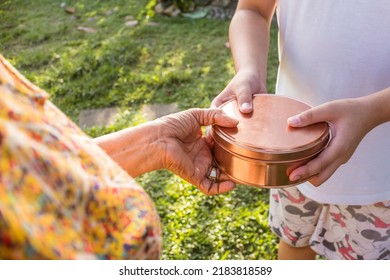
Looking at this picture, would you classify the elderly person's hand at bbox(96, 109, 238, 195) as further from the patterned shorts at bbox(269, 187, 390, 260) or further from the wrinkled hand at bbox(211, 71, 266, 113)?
the patterned shorts at bbox(269, 187, 390, 260)

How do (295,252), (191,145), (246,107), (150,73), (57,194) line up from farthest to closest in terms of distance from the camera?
(150,73) → (295,252) → (191,145) → (246,107) → (57,194)

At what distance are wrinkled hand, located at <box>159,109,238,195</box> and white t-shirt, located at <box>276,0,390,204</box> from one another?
34 centimetres

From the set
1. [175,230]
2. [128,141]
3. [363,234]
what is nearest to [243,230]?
[175,230]

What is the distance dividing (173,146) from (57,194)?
2.49ft

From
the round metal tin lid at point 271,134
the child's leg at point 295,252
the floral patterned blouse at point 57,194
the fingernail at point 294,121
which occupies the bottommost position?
the child's leg at point 295,252

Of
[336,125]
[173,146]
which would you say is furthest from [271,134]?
[173,146]

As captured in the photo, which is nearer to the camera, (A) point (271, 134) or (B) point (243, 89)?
(A) point (271, 134)

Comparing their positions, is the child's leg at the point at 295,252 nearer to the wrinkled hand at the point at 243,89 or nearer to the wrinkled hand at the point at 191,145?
the wrinkled hand at the point at 191,145

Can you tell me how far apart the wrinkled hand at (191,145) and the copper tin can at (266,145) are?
45mm

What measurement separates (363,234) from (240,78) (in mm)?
672

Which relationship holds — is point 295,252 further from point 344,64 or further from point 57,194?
point 57,194

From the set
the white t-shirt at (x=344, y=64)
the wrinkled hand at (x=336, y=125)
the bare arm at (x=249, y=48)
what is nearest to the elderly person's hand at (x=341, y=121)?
the wrinkled hand at (x=336, y=125)

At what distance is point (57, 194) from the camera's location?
560 millimetres

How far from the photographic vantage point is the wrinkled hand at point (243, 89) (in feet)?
4.40
